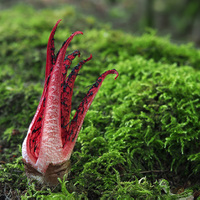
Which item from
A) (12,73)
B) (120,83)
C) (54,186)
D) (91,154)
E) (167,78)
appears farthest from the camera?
(12,73)

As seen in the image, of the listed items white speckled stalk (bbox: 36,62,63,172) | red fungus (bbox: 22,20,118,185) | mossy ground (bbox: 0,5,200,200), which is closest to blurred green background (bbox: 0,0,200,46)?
mossy ground (bbox: 0,5,200,200)

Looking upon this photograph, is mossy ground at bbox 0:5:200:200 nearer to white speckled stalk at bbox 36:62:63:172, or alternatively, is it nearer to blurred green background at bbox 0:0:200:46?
white speckled stalk at bbox 36:62:63:172

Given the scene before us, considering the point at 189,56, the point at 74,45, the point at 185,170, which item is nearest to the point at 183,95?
the point at 185,170

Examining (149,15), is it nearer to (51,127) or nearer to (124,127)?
(124,127)

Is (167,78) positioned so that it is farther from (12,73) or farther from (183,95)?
(12,73)

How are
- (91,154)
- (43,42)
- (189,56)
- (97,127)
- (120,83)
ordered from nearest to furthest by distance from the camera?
(91,154) < (97,127) < (120,83) < (189,56) < (43,42)

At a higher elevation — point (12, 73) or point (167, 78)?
point (167, 78)

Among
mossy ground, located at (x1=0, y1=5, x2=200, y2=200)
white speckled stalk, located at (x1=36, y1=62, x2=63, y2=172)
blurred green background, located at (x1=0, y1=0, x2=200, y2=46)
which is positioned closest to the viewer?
white speckled stalk, located at (x1=36, y1=62, x2=63, y2=172)
